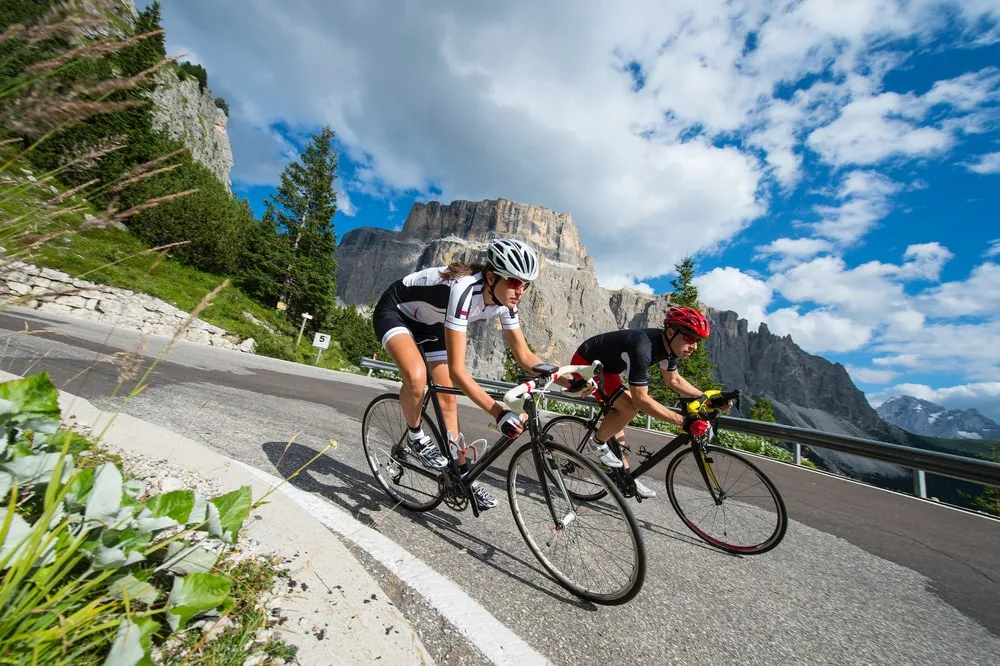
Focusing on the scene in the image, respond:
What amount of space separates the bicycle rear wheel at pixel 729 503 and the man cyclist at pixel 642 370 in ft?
0.94

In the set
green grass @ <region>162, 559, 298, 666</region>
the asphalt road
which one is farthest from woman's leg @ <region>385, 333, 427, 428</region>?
green grass @ <region>162, 559, 298, 666</region>

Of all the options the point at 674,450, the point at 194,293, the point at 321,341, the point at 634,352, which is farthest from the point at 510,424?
the point at 194,293

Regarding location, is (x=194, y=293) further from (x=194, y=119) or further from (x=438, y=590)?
(x=194, y=119)

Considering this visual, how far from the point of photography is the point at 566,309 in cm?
12756

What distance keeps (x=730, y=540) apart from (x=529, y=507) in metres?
1.93

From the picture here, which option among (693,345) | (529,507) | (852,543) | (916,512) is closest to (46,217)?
(529,507)

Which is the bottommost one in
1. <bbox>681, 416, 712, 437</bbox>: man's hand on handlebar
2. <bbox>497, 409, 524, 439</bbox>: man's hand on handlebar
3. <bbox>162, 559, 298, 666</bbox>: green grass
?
<bbox>162, 559, 298, 666</bbox>: green grass

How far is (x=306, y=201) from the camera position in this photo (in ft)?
107

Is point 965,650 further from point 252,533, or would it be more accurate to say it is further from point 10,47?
point 10,47

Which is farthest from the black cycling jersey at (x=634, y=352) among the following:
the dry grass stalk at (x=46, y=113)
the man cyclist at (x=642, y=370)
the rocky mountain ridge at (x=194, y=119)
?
the rocky mountain ridge at (x=194, y=119)

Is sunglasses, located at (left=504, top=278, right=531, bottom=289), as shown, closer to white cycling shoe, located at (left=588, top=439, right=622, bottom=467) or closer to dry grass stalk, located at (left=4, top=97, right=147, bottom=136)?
white cycling shoe, located at (left=588, top=439, right=622, bottom=467)

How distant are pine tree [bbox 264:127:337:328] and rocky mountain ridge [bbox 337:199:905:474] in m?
67.0

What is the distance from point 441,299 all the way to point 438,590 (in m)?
2.10

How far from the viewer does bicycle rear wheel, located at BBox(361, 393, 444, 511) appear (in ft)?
10.7
